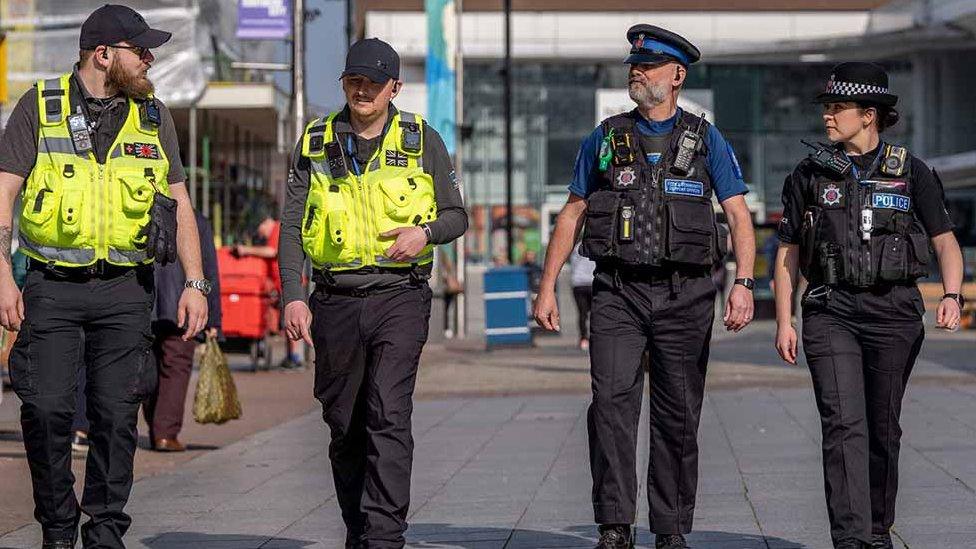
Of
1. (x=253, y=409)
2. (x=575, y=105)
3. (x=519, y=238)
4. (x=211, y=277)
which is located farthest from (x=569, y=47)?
(x=211, y=277)

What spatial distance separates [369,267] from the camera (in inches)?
255

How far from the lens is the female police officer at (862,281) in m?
6.57

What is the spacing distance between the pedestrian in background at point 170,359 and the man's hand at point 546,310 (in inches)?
206

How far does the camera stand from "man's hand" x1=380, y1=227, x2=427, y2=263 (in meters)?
6.34

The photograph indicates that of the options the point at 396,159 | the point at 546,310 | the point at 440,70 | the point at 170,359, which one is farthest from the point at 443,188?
the point at 440,70

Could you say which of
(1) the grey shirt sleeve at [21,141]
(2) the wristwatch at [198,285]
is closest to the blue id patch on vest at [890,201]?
(2) the wristwatch at [198,285]

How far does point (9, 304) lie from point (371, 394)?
49.1 inches

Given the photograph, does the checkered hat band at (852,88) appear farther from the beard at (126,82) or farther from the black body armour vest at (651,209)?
the beard at (126,82)

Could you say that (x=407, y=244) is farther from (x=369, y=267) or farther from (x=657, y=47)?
(x=657, y=47)

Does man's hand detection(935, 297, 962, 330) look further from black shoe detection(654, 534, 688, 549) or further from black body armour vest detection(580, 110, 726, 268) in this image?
black shoe detection(654, 534, 688, 549)

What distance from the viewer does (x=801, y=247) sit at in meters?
6.79

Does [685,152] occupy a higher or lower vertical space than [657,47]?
lower

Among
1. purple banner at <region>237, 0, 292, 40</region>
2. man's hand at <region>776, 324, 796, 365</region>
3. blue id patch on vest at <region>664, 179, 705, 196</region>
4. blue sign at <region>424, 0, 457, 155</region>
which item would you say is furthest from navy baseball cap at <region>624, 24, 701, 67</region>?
blue sign at <region>424, 0, 457, 155</region>

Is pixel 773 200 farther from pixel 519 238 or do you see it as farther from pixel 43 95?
pixel 43 95
